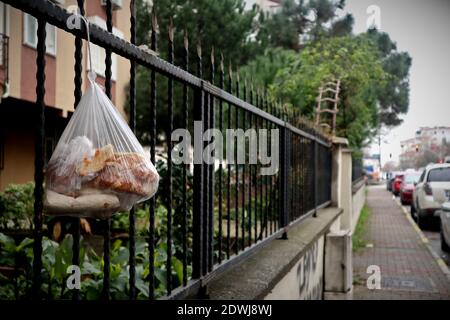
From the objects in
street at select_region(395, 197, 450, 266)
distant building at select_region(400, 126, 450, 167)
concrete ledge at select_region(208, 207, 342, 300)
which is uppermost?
distant building at select_region(400, 126, 450, 167)

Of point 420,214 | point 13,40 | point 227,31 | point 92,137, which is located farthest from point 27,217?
point 227,31

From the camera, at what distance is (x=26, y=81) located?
431 inches

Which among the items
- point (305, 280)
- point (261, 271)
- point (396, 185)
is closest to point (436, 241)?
point (305, 280)

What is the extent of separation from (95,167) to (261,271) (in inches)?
83.1

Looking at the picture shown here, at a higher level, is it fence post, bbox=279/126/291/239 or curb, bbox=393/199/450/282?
fence post, bbox=279/126/291/239

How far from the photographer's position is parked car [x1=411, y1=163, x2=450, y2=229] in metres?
11.7

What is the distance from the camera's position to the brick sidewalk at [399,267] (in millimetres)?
6156

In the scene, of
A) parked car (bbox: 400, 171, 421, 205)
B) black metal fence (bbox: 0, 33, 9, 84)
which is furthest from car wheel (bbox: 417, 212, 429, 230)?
black metal fence (bbox: 0, 33, 9, 84)

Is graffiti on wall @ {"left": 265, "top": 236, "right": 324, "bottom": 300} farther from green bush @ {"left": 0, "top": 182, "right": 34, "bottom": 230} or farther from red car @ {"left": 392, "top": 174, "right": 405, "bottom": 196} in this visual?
red car @ {"left": 392, "top": 174, "right": 405, "bottom": 196}

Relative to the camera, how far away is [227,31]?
1745 cm

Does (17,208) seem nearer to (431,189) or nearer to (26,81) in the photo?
(26,81)

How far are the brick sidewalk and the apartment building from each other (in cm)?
610
